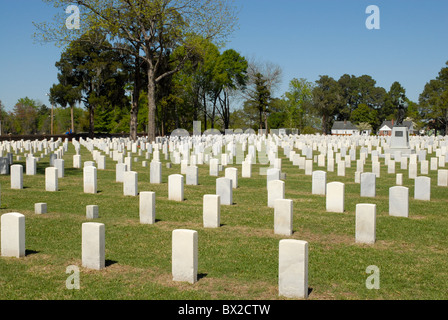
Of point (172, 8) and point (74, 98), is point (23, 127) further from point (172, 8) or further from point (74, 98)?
point (172, 8)

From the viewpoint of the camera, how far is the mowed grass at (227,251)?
621 cm

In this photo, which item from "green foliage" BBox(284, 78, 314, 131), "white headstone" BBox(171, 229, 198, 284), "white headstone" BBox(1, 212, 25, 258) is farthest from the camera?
"green foliage" BBox(284, 78, 314, 131)

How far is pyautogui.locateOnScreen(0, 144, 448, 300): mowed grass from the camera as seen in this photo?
6207 millimetres

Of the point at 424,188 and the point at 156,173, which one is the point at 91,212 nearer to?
the point at 156,173

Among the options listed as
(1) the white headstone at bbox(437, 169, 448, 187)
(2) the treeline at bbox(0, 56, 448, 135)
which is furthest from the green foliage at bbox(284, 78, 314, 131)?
(1) the white headstone at bbox(437, 169, 448, 187)

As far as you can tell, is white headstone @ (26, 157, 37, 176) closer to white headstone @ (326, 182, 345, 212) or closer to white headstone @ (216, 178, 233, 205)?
white headstone @ (216, 178, 233, 205)

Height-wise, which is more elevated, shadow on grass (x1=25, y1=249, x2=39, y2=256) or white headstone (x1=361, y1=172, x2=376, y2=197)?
white headstone (x1=361, y1=172, x2=376, y2=197)

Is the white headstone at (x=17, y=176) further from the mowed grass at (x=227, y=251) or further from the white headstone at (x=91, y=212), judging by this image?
the white headstone at (x=91, y=212)

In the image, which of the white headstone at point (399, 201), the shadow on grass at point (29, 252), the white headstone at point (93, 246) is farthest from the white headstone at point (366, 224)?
the shadow on grass at point (29, 252)

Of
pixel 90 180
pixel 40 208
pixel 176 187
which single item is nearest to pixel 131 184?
pixel 176 187

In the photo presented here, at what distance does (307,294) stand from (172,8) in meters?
32.8

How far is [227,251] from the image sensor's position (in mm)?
8039
